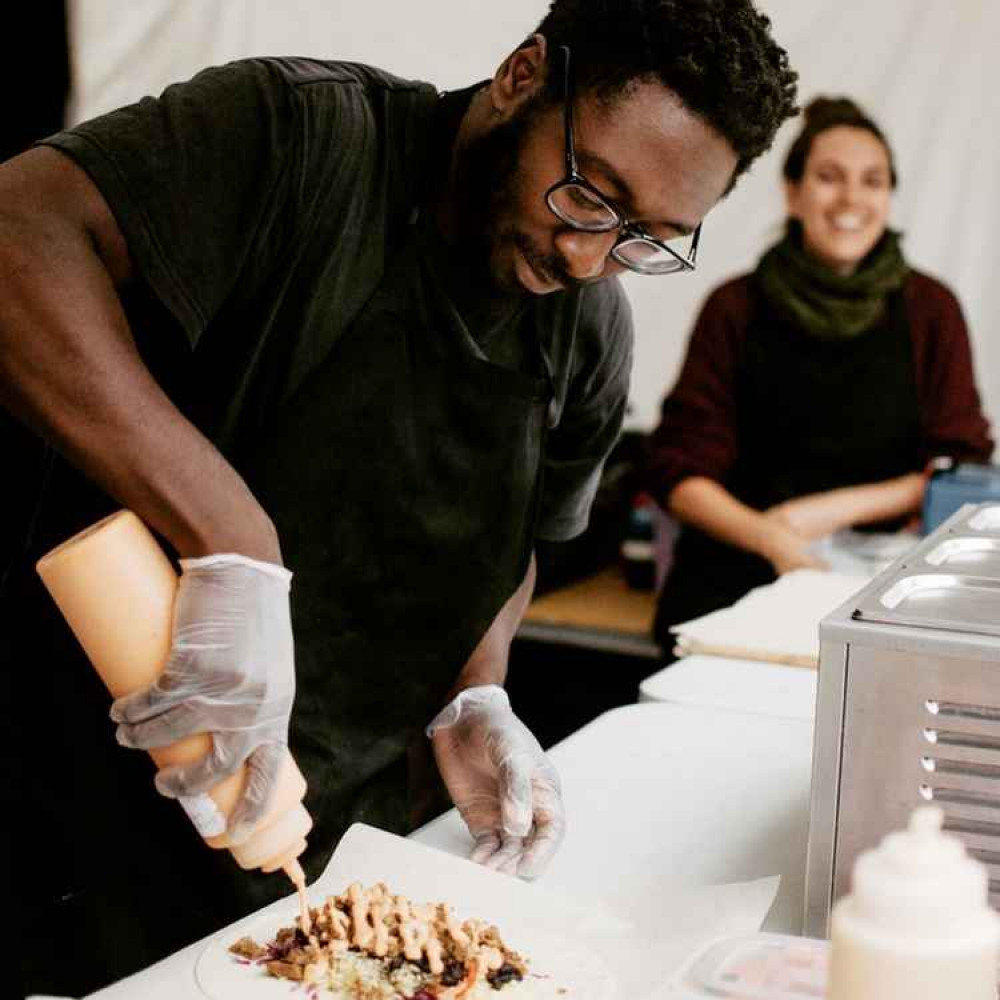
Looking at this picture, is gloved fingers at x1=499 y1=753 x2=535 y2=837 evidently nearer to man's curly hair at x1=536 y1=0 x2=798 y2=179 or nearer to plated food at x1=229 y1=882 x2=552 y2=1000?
plated food at x1=229 y1=882 x2=552 y2=1000

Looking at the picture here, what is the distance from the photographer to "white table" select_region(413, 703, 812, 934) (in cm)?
140

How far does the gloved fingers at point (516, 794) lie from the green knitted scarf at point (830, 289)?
2.26 metres

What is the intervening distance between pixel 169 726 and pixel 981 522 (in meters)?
1.02

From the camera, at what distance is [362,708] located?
5.68ft

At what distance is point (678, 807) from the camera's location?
1.60 m

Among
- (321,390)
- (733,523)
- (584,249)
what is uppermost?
(584,249)

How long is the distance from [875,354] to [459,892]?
2.56 meters

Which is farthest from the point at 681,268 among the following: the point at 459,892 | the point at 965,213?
the point at 965,213

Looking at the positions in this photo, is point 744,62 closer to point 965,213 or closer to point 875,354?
point 875,354

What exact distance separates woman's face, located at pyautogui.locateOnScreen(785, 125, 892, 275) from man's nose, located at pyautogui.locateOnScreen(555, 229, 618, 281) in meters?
2.26


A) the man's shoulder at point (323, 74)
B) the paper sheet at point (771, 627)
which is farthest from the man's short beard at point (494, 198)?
the paper sheet at point (771, 627)

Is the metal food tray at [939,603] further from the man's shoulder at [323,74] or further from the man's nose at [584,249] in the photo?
the man's shoulder at [323,74]

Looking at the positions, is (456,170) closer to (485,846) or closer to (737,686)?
(485,846)

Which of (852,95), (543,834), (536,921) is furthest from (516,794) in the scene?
(852,95)
